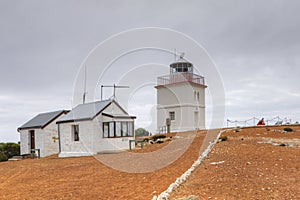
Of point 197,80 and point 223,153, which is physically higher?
point 197,80

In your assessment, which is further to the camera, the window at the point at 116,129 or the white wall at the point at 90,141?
the window at the point at 116,129

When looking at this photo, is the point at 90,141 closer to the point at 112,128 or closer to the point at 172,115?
the point at 112,128

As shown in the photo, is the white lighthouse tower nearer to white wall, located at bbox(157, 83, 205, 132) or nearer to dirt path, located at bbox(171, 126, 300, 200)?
white wall, located at bbox(157, 83, 205, 132)

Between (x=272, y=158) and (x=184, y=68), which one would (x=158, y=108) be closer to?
(x=184, y=68)

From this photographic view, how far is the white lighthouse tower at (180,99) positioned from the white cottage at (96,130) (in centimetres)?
630

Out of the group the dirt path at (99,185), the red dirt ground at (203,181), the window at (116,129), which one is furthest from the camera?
the window at (116,129)

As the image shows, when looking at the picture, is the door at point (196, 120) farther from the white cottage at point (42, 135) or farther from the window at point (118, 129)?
the white cottage at point (42, 135)

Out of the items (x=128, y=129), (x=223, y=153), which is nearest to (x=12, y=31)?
(x=128, y=129)

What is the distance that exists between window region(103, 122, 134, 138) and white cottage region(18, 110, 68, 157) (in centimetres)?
588

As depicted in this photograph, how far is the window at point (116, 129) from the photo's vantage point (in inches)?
708

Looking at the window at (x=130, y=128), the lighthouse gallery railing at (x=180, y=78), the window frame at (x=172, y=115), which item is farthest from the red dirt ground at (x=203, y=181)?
the lighthouse gallery railing at (x=180, y=78)

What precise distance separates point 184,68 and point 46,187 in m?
20.1

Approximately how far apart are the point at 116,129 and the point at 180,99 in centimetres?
840

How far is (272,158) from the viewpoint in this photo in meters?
8.53
